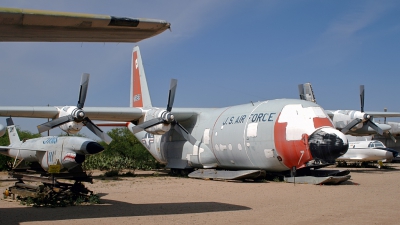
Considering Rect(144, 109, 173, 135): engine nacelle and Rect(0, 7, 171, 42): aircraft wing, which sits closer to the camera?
Rect(0, 7, 171, 42): aircraft wing

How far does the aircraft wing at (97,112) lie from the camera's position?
20578 mm

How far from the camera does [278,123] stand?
1812 cm

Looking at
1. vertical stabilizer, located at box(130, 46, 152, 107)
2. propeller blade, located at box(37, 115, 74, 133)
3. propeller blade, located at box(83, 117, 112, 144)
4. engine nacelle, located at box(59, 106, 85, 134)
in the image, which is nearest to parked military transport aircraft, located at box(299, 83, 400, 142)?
vertical stabilizer, located at box(130, 46, 152, 107)

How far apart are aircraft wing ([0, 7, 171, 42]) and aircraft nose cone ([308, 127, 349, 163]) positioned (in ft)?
37.1

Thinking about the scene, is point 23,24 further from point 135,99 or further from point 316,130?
point 135,99

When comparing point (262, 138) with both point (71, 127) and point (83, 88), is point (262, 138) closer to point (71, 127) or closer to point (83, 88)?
point (83, 88)

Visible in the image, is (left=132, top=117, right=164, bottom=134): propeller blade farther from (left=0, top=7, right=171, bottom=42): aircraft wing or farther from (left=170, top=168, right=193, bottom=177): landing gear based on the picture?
(left=0, top=7, right=171, bottom=42): aircraft wing

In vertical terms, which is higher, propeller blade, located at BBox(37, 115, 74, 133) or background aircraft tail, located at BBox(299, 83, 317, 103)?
background aircraft tail, located at BBox(299, 83, 317, 103)

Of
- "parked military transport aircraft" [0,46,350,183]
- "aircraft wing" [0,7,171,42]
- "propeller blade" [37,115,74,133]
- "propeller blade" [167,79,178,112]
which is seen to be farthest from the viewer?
"propeller blade" [167,79,178,112]

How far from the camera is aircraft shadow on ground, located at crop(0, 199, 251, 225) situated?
9703 millimetres

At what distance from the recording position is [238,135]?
19891mm

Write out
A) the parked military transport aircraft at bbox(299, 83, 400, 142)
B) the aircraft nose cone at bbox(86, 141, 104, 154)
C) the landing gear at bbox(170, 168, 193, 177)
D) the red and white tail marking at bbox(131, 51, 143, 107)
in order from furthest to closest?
the red and white tail marking at bbox(131, 51, 143, 107), the parked military transport aircraft at bbox(299, 83, 400, 142), the landing gear at bbox(170, 168, 193, 177), the aircraft nose cone at bbox(86, 141, 104, 154)

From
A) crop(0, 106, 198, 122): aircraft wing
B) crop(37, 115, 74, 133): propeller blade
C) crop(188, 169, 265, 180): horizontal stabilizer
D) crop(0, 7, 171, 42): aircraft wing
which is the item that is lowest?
crop(188, 169, 265, 180): horizontal stabilizer

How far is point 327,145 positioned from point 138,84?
15560 mm
